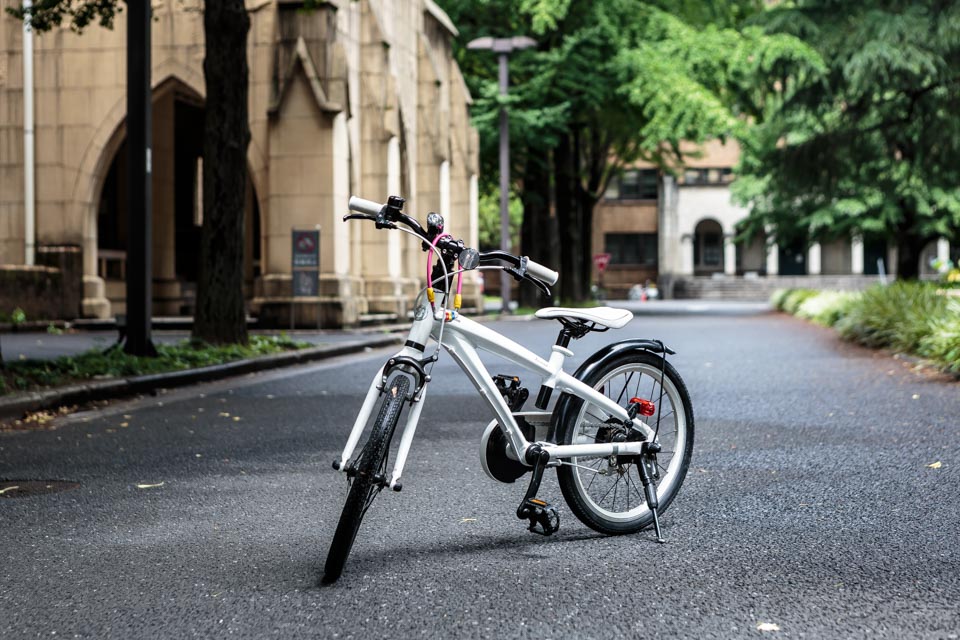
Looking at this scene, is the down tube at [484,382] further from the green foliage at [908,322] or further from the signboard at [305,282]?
the signboard at [305,282]

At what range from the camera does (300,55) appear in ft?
77.4

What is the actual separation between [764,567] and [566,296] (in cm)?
3126

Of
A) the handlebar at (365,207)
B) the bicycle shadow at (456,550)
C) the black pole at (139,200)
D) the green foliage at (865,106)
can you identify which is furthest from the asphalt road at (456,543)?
the green foliage at (865,106)

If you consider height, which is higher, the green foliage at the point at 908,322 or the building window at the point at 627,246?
the building window at the point at 627,246

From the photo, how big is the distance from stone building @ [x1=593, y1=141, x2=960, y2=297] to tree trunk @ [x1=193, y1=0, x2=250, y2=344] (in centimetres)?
5850

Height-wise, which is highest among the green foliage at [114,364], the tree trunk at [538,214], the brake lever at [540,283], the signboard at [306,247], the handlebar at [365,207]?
the tree trunk at [538,214]

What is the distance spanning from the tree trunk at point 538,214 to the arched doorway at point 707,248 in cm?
4205

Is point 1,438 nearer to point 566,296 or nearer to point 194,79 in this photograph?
point 194,79

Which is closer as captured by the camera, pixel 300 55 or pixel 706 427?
pixel 706 427

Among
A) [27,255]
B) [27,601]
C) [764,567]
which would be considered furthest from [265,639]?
[27,255]

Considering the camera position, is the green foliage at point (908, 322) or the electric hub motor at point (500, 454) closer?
the electric hub motor at point (500, 454)

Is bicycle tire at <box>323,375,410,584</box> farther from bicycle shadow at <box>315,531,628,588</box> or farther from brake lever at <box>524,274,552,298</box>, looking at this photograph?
brake lever at <box>524,274,552,298</box>

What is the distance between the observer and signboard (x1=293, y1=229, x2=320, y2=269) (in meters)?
22.0

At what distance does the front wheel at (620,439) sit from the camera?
16.3ft
